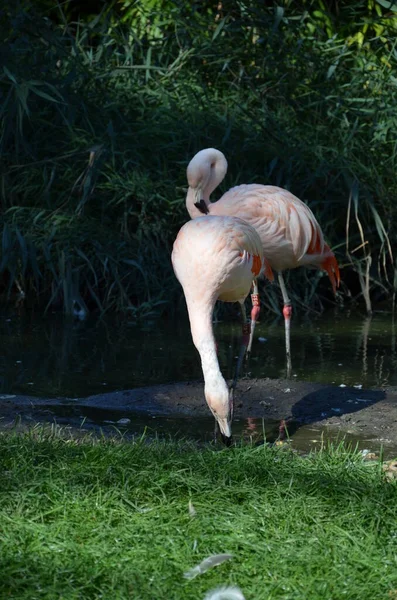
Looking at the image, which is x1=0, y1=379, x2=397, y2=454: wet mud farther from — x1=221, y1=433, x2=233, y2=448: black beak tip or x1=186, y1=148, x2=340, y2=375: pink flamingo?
x1=186, y1=148, x2=340, y2=375: pink flamingo

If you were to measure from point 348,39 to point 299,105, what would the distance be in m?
0.92

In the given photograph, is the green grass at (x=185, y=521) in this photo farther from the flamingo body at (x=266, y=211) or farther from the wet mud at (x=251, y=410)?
the flamingo body at (x=266, y=211)

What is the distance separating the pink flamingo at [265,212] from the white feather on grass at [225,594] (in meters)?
3.38

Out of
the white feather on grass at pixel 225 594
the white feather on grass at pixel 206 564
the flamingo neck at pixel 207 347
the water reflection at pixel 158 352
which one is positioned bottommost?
the water reflection at pixel 158 352

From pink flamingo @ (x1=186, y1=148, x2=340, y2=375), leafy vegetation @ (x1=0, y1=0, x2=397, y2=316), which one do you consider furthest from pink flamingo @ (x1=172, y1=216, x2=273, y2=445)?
leafy vegetation @ (x1=0, y1=0, x2=397, y2=316)

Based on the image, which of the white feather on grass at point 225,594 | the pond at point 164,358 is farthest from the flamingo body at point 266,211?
the white feather on grass at point 225,594

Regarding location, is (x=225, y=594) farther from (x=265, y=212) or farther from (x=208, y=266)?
(x=265, y=212)

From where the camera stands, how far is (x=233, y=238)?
4.62 m

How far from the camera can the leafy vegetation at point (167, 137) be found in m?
7.64

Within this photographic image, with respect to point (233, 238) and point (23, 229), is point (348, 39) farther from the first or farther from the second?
point (233, 238)

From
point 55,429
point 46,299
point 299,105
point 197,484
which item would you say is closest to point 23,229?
point 46,299

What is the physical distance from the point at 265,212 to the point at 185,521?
318 cm

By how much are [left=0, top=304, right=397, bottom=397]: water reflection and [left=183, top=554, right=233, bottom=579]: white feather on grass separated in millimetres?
2631

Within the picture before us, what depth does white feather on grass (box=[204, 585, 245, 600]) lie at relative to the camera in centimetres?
250
